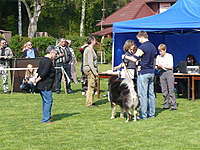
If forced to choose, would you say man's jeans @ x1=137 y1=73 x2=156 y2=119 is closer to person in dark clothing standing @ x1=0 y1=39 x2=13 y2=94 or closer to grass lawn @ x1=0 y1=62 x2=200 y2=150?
grass lawn @ x1=0 y1=62 x2=200 y2=150

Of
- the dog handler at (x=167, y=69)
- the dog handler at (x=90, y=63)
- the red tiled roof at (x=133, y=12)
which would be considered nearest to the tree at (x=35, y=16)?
the red tiled roof at (x=133, y=12)

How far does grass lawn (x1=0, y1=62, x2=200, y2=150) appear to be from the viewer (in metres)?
6.70

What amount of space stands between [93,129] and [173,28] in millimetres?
4995

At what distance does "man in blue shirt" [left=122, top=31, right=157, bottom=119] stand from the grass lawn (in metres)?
0.45

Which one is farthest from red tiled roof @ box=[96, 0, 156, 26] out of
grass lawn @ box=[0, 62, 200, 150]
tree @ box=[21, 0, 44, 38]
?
grass lawn @ box=[0, 62, 200, 150]

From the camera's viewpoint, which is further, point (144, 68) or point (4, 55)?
point (4, 55)

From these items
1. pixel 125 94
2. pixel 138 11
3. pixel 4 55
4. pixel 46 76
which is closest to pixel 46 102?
pixel 46 76

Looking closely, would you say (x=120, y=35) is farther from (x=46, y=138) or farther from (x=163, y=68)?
(x=46, y=138)

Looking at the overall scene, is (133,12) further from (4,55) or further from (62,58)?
(4,55)

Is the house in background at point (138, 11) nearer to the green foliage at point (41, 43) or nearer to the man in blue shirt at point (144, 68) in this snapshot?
the green foliage at point (41, 43)

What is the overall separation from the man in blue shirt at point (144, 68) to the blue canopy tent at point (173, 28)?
3311mm

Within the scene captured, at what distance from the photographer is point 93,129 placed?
7.95 metres

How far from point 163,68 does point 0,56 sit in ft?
17.8

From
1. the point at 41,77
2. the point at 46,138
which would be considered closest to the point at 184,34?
the point at 41,77
